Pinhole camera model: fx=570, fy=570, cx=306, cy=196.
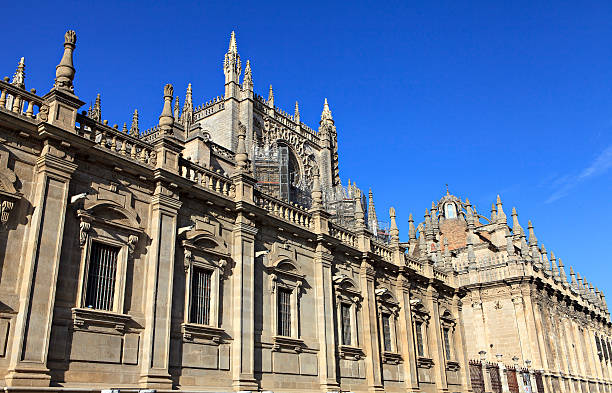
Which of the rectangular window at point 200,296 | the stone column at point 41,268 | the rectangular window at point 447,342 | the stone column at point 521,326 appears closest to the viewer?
the stone column at point 41,268

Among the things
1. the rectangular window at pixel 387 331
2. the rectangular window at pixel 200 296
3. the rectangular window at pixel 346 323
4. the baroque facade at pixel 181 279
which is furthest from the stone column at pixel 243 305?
the rectangular window at pixel 387 331

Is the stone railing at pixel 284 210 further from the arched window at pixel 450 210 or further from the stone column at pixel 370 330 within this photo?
the arched window at pixel 450 210

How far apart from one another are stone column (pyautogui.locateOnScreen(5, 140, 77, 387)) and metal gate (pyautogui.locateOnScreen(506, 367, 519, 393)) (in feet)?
98.0

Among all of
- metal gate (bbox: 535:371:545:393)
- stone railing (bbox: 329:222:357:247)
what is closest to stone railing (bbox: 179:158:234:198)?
stone railing (bbox: 329:222:357:247)

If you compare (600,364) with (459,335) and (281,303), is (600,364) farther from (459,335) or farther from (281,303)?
(281,303)

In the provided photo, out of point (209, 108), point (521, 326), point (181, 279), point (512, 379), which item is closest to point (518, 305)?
point (521, 326)

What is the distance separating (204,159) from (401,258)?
11.0 meters

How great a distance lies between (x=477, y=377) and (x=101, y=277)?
1000 inches

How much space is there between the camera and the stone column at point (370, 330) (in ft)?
77.4

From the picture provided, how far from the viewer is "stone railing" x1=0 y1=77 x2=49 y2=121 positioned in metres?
13.6

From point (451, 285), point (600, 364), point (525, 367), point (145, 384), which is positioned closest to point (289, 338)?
point (145, 384)

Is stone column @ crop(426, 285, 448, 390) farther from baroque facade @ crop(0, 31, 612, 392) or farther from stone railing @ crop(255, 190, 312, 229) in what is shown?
stone railing @ crop(255, 190, 312, 229)

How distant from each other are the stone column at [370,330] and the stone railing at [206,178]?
27.9ft

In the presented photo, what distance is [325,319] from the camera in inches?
853
